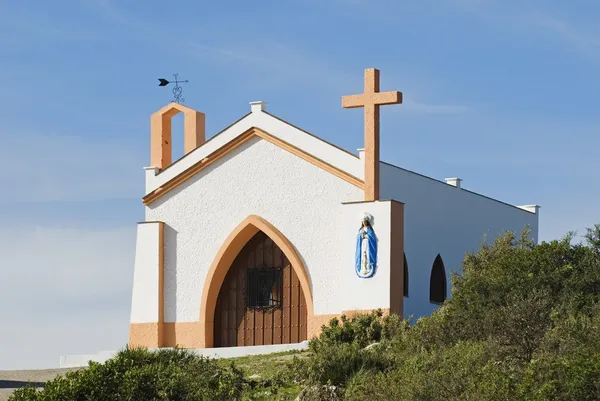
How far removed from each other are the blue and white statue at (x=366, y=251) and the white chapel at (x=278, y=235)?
0.02 m

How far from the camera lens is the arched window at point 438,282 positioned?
94.6 feet

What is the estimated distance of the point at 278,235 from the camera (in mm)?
27016

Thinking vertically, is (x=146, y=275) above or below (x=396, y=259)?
below

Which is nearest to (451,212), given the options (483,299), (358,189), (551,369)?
(358,189)

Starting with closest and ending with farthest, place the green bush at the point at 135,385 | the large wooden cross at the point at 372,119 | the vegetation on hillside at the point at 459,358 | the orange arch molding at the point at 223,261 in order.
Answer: the vegetation on hillside at the point at 459,358 → the green bush at the point at 135,385 → the large wooden cross at the point at 372,119 → the orange arch molding at the point at 223,261

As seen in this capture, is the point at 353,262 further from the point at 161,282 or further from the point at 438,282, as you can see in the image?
the point at 161,282

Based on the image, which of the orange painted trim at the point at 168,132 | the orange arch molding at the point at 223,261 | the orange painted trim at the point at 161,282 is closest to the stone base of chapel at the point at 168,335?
the orange painted trim at the point at 161,282

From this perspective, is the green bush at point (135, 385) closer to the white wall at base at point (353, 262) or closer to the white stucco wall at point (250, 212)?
the white wall at base at point (353, 262)

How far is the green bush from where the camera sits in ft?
58.9

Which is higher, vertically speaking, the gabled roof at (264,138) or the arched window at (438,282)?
the gabled roof at (264,138)

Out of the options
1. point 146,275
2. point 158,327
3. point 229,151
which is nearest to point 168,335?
point 158,327

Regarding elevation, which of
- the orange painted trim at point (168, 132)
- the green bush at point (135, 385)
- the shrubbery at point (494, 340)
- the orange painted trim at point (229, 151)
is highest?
the orange painted trim at point (168, 132)

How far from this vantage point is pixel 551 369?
16.3 meters

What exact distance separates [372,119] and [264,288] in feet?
15.6
